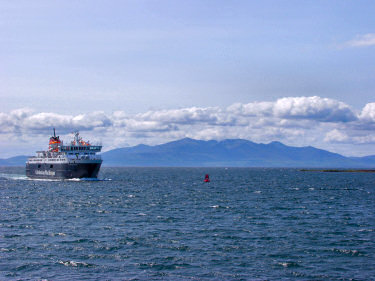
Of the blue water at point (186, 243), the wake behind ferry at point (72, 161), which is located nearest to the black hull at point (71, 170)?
the wake behind ferry at point (72, 161)

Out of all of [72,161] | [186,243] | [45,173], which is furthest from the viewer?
[45,173]

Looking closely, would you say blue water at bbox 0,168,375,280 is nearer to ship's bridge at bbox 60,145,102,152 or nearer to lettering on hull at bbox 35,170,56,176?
ship's bridge at bbox 60,145,102,152

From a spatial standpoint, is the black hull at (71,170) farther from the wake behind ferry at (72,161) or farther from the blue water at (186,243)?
the blue water at (186,243)

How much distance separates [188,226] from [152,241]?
9.29m

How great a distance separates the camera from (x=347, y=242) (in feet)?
135

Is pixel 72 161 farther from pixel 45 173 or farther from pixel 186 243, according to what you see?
pixel 186 243

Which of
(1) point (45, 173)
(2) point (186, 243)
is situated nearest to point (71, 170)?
(1) point (45, 173)

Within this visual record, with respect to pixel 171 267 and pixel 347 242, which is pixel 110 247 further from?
pixel 347 242

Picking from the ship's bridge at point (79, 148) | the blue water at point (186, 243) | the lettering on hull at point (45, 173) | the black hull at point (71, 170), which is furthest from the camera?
the lettering on hull at point (45, 173)

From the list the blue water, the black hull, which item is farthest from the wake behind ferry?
the blue water

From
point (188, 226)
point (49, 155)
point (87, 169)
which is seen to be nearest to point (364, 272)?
point (188, 226)

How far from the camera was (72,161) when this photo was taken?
13200 centimetres

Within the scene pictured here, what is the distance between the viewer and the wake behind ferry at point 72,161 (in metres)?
132

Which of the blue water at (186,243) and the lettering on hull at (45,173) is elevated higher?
the lettering on hull at (45,173)
